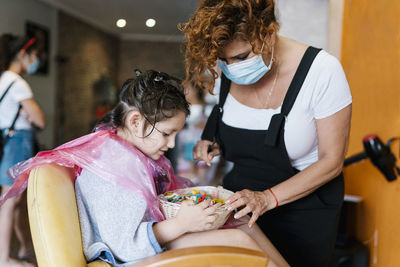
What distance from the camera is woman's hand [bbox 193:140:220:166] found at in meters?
1.55

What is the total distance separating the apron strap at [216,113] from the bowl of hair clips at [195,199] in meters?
0.28

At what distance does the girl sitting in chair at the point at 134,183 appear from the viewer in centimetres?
109

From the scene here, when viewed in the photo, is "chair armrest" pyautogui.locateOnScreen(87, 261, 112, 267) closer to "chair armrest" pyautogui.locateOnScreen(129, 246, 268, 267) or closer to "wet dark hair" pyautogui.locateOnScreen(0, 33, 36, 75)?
"chair armrest" pyautogui.locateOnScreen(129, 246, 268, 267)

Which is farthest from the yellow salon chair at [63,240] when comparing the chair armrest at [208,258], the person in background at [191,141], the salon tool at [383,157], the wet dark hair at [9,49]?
the person in background at [191,141]

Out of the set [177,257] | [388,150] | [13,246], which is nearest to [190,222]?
[177,257]

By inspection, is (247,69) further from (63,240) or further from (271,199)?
(63,240)

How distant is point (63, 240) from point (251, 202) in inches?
21.8

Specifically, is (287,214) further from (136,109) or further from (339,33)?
(339,33)

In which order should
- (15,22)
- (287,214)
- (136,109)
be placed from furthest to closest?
(15,22) < (287,214) < (136,109)

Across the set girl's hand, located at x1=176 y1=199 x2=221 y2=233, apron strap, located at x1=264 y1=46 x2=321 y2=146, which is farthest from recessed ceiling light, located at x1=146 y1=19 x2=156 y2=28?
girl's hand, located at x1=176 y1=199 x2=221 y2=233

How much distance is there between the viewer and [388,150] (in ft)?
5.69

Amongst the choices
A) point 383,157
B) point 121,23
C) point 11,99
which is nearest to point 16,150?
point 11,99

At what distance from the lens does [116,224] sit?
3.56 ft

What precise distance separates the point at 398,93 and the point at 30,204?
4.98ft
